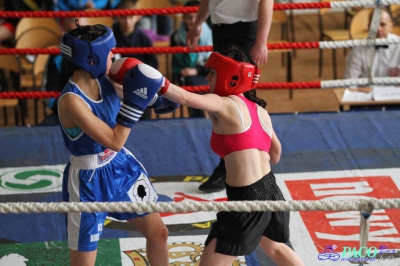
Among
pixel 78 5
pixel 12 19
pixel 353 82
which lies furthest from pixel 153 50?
pixel 12 19

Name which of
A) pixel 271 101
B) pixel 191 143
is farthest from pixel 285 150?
pixel 271 101

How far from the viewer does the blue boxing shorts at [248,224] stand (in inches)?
88.7

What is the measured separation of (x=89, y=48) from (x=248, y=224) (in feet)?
2.49

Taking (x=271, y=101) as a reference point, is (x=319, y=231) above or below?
above

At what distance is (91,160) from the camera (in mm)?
2309

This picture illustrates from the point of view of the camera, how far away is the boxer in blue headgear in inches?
84.5

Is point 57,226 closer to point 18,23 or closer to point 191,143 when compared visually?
point 191,143

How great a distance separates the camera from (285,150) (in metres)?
3.65

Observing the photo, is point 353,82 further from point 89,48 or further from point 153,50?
point 89,48

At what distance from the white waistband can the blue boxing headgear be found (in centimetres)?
28

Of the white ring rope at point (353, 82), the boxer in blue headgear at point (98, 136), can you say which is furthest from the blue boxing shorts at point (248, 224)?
the white ring rope at point (353, 82)

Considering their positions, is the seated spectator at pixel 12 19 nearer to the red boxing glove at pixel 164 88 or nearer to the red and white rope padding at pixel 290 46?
the red and white rope padding at pixel 290 46

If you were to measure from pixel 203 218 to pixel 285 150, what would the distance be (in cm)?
80

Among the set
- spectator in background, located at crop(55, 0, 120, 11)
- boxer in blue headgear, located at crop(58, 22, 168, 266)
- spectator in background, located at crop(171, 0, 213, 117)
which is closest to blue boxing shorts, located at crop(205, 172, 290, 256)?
boxer in blue headgear, located at crop(58, 22, 168, 266)
